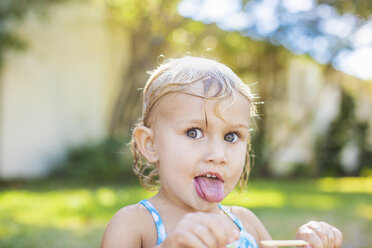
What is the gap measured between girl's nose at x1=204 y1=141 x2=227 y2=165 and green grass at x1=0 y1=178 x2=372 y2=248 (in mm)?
1045

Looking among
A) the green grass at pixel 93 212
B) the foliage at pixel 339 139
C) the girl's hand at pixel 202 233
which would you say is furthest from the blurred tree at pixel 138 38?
the girl's hand at pixel 202 233

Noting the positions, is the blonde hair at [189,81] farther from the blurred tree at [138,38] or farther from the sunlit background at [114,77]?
the blurred tree at [138,38]

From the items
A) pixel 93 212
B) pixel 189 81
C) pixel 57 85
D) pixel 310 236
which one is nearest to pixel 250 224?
pixel 310 236

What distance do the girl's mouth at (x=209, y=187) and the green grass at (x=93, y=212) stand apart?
1.00 m

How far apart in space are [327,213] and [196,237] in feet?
16.8

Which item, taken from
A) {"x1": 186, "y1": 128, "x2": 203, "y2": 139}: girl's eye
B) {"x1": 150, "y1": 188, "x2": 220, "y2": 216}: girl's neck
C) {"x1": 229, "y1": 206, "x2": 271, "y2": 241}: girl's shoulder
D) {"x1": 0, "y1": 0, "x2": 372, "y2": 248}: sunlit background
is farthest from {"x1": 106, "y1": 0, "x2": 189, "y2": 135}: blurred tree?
{"x1": 186, "y1": 128, "x2": 203, "y2": 139}: girl's eye

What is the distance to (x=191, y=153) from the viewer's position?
163 centimetres

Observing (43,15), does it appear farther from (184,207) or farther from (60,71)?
(184,207)

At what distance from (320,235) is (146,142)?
761 millimetres

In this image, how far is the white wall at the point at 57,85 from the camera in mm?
8984

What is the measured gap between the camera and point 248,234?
1.87m

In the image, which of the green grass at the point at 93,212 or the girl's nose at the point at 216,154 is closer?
the girl's nose at the point at 216,154

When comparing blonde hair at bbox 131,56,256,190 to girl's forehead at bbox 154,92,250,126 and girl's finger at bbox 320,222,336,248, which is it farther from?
girl's finger at bbox 320,222,336,248

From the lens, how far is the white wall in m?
8.98
